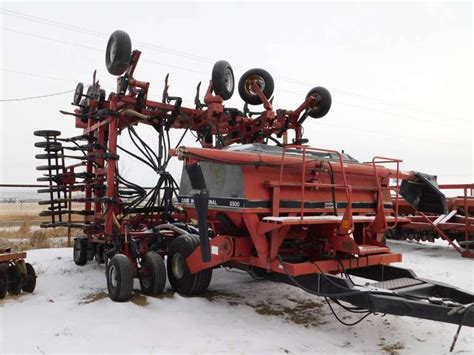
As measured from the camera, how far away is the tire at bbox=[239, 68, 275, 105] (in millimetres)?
8422

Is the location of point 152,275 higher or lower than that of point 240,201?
lower

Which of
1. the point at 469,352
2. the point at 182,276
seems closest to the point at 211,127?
the point at 182,276

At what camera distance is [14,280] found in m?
5.80

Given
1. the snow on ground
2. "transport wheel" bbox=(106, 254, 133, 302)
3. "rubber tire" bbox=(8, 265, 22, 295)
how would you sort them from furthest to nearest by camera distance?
"rubber tire" bbox=(8, 265, 22, 295) < "transport wheel" bbox=(106, 254, 133, 302) < the snow on ground

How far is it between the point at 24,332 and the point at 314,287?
2.96 meters

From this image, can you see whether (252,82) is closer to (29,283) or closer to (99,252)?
(99,252)

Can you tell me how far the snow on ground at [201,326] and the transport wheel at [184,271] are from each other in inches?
7.4

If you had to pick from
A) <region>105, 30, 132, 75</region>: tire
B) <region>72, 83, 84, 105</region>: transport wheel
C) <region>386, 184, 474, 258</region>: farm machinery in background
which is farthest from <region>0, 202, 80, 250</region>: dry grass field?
<region>386, 184, 474, 258</region>: farm machinery in background

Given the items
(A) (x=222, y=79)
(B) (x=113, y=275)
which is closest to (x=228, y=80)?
(A) (x=222, y=79)

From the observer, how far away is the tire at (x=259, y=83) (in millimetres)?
8422

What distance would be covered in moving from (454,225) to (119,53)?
8.27 meters

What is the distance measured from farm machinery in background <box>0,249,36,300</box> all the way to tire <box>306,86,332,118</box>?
5.33 meters

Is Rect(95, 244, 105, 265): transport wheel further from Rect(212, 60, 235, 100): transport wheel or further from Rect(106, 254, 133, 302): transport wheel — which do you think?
Rect(212, 60, 235, 100): transport wheel

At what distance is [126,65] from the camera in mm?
6301
